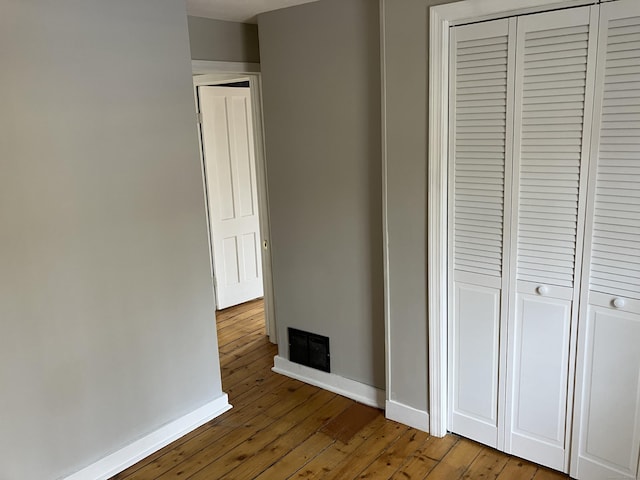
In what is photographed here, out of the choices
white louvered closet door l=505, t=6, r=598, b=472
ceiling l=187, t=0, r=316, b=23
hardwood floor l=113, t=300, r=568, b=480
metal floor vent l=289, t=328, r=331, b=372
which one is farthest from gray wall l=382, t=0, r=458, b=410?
ceiling l=187, t=0, r=316, b=23

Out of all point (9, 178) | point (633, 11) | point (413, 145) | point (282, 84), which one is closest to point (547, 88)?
point (633, 11)

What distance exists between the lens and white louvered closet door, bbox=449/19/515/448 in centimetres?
232

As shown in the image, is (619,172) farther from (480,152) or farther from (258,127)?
(258,127)

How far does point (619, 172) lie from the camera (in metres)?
2.06

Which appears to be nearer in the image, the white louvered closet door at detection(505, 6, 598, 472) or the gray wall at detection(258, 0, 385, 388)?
the white louvered closet door at detection(505, 6, 598, 472)

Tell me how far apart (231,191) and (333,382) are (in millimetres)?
2267

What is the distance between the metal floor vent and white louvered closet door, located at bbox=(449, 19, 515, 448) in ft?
2.91

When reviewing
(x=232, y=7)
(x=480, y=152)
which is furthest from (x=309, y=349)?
(x=232, y=7)

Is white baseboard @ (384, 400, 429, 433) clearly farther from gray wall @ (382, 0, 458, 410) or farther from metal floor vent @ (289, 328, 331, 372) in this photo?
metal floor vent @ (289, 328, 331, 372)

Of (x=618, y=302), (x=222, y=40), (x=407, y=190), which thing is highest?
(x=222, y=40)

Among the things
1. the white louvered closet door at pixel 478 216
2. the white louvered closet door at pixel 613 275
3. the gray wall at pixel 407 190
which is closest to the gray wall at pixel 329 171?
the gray wall at pixel 407 190

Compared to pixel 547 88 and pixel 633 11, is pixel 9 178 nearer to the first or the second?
pixel 547 88

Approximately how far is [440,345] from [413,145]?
3.45ft

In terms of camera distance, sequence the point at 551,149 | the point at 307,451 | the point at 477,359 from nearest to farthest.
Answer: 1. the point at 551,149
2. the point at 477,359
3. the point at 307,451
